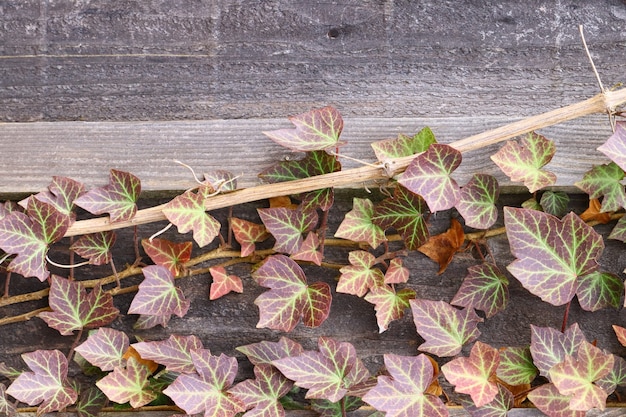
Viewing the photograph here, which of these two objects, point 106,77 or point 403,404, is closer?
point 403,404

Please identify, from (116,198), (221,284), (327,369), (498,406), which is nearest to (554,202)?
(498,406)

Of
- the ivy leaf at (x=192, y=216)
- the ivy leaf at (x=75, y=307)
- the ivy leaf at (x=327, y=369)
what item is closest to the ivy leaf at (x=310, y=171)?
the ivy leaf at (x=192, y=216)

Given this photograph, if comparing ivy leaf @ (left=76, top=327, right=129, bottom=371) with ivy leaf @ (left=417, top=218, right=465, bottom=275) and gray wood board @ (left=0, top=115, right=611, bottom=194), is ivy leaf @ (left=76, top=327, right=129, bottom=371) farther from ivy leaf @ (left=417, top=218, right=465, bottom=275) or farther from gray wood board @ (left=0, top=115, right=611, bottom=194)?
ivy leaf @ (left=417, top=218, right=465, bottom=275)

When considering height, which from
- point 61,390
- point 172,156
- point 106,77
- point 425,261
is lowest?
point 61,390

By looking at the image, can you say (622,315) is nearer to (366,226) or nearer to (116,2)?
(366,226)

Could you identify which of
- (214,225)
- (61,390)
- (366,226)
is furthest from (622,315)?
(61,390)

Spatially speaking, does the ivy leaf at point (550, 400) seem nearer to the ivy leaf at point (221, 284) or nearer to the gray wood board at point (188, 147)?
the gray wood board at point (188, 147)

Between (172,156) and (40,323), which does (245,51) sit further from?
(40,323)

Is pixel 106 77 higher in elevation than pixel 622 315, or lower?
higher
